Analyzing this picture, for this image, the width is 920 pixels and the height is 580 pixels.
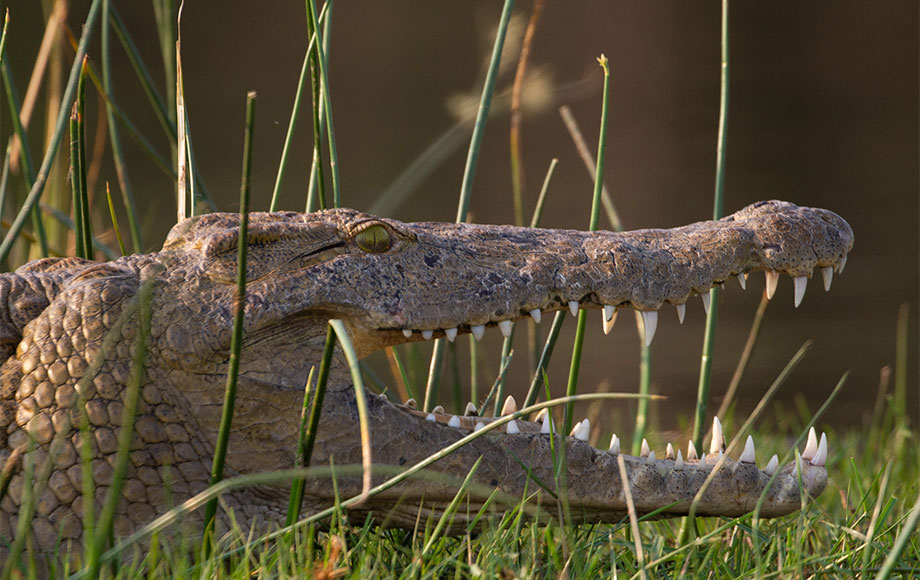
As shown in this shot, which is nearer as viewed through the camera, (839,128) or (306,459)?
(306,459)

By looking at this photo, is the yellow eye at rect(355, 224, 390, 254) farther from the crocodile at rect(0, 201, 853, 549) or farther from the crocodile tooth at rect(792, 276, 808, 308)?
the crocodile tooth at rect(792, 276, 808, 308)

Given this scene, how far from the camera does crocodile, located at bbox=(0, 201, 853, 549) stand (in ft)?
6.66

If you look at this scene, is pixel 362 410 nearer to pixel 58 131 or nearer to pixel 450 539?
pixel 450 539

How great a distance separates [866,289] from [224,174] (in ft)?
21.0

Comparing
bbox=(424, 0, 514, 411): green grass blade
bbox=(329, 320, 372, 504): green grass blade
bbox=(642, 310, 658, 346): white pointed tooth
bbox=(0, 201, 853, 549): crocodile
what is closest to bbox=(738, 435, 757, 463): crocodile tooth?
bbox=(0, 201, 853, 549): crocodile

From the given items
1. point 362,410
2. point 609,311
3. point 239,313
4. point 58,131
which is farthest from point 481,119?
point 362,410

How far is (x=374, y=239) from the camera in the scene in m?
2.28

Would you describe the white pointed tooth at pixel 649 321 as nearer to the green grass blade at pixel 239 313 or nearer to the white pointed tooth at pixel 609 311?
the white pointed tooth at pixel 609 311

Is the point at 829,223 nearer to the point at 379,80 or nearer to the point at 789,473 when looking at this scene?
the point at 789,473

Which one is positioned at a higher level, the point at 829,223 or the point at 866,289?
the point at 829,223

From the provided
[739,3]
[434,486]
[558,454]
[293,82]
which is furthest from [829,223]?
[739,3]

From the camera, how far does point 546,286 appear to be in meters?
2.22

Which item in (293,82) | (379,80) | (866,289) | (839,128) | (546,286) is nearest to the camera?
(546,286)

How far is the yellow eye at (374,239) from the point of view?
2.27 meters
